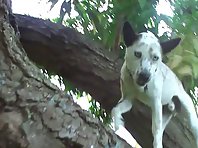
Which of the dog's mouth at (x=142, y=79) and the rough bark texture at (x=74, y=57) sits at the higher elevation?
the dog's mouth at (x=142, y=79)

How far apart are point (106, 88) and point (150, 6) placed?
0.24 meters

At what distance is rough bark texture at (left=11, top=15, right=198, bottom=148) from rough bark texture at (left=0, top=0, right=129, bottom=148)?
0.34 metres

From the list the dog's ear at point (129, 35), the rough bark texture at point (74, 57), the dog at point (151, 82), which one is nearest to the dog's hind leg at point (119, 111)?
the dog at point (151, 82)

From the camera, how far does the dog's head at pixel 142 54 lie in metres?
0.82

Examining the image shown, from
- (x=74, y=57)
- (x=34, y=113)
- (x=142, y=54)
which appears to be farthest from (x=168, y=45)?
(x=74, y=57)

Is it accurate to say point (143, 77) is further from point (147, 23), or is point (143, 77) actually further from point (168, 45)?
point (147, 23)

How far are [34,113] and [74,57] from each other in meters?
0.45

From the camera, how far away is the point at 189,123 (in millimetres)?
980

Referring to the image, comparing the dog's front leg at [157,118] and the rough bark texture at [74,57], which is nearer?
the dog's front leg at [157,118]

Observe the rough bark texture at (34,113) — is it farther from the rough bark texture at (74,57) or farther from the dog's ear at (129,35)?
the rough bark texture at (74,57)

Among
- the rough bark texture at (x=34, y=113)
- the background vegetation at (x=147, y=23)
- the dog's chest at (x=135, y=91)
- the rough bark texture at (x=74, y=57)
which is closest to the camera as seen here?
the rough bark texture at (x=34, y=113)

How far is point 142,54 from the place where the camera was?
0.83 metres

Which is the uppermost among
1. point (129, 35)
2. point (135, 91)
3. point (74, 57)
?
point (129, 35)

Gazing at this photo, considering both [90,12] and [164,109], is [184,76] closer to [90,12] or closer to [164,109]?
[164,109]
